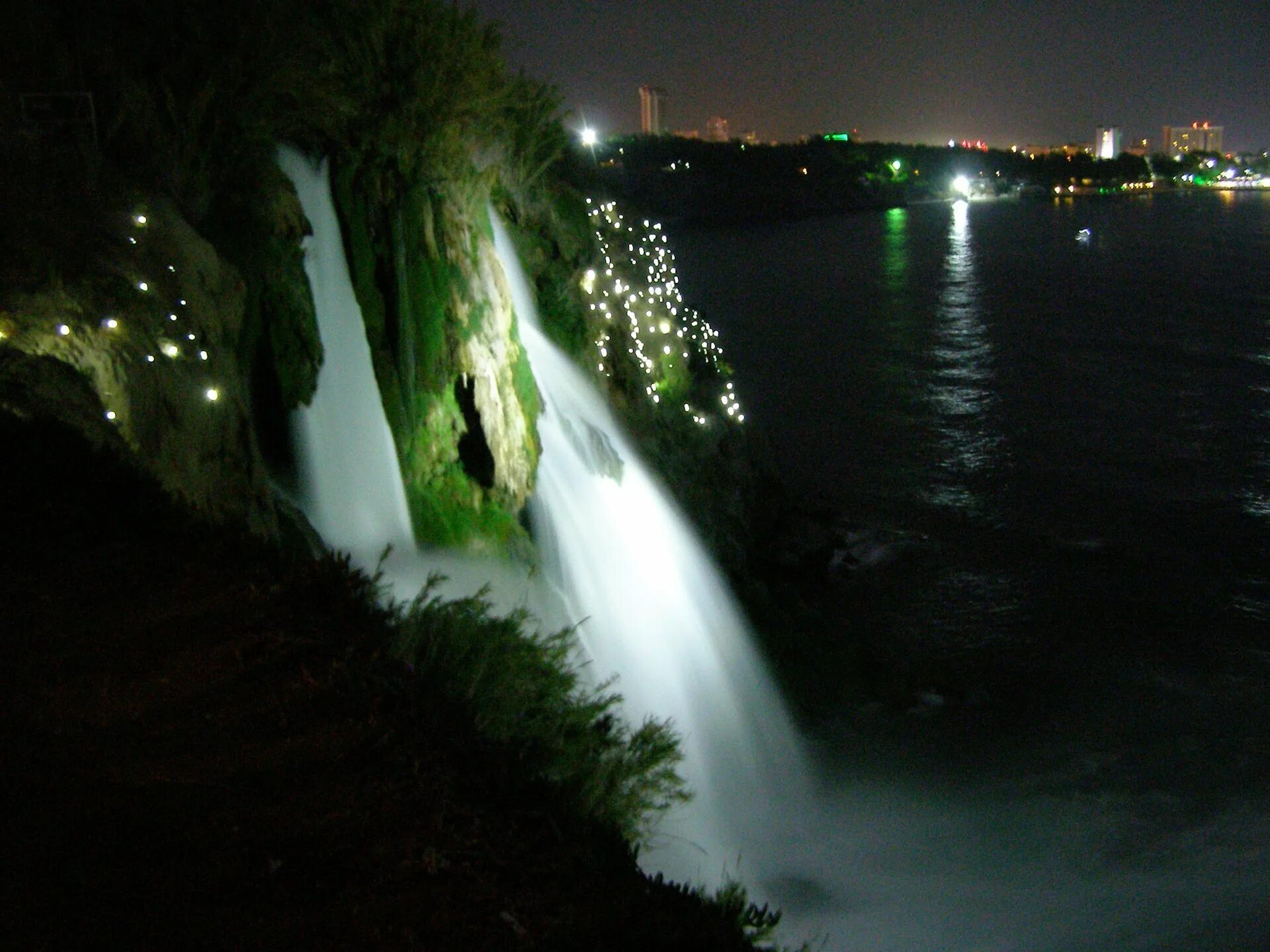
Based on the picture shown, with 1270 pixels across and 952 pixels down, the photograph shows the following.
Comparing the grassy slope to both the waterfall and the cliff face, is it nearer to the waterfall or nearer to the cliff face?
the waterfall

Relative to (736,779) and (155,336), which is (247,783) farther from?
(736,779)

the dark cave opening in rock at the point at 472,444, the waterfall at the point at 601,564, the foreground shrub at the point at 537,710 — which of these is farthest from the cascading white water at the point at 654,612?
the foreground shrub at the point at 537,710

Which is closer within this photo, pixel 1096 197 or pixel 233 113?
pixel 233 113

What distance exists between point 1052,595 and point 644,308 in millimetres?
9681

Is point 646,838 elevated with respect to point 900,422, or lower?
elevated

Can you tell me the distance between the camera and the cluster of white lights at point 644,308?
18688mm

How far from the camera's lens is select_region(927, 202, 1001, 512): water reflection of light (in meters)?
27.4

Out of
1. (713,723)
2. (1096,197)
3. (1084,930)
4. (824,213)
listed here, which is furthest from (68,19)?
(1096,197)

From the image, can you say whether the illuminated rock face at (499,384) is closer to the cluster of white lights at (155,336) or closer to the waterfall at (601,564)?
the waterfall at (601,564)

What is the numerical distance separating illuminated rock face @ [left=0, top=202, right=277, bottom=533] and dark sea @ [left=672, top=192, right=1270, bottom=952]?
730 cm

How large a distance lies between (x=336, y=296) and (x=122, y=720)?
748cm

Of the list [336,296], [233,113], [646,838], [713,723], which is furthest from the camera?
[713,723]

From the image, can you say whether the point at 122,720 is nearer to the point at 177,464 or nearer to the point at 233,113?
the point at 177,464

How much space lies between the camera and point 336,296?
37.4 feet
